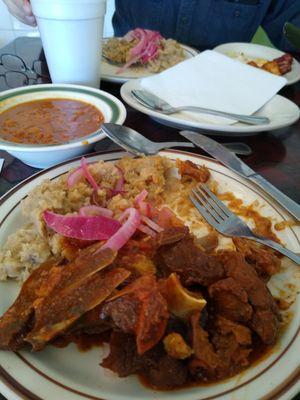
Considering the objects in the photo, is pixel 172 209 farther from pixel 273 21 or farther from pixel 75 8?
pixel 273 21

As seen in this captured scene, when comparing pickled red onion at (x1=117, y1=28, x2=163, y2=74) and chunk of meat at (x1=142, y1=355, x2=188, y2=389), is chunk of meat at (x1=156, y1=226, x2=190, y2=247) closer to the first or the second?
chunk of meat at (x1=142, y1=355, x2=188, y2=389)

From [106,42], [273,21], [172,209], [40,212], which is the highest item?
[273,21]

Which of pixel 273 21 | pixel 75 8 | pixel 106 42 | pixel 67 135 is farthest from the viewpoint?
pixel 273 21

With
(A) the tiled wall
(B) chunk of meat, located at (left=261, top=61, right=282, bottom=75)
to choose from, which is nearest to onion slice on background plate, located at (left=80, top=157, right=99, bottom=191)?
(B) chunk of meat, located at (left=261, top=61, right=282, bottom=75)

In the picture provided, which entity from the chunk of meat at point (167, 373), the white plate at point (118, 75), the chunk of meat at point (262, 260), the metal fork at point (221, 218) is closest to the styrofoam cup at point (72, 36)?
the white plate at point (118, 75)

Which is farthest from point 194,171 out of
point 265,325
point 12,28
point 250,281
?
point 12,28

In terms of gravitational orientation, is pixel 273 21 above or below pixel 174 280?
above

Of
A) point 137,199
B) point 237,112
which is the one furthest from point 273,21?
point 137,199
